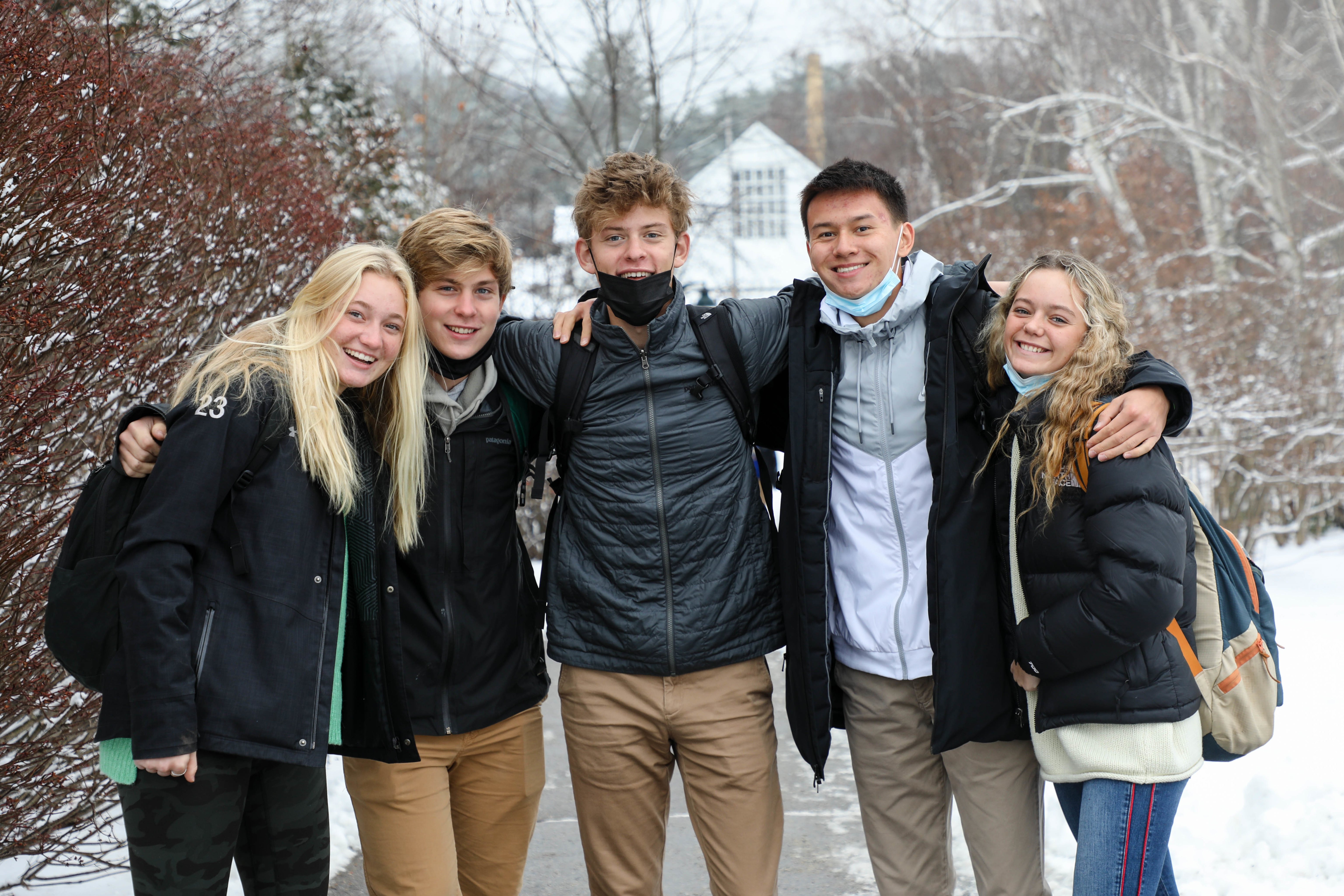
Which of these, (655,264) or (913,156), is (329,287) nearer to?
(655,264)

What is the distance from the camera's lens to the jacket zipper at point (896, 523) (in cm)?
308

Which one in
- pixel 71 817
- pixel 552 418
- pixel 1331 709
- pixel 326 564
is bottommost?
pixel 1331 709

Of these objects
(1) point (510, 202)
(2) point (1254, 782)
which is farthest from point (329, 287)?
(1) point (510, 202)

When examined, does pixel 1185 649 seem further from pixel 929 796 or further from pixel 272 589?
pixel 272 589

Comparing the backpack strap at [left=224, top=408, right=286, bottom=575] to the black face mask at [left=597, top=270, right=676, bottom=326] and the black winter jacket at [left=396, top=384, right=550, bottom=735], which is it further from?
the black face mask at [left=597, top=270, right=676, bottom=326]

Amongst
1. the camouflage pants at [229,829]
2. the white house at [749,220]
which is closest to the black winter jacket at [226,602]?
the camouflage pants at [229,829]

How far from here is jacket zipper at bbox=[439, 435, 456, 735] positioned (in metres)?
3.02

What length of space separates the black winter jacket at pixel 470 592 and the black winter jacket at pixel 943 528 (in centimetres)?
82

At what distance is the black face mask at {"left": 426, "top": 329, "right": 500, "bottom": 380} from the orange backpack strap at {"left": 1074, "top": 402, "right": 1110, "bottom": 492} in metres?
1.69

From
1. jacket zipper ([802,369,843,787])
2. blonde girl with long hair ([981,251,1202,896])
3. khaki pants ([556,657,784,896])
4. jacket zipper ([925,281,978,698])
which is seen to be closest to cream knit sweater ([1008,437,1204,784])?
blonde girl with long hair ([981,251,1202,896])

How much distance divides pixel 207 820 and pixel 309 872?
0.37 m

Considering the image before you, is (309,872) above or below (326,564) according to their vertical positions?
below

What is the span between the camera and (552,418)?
3.20 meters

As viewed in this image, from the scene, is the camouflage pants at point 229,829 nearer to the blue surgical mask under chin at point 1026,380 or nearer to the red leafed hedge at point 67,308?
the red leafed hedge at point 67,308
